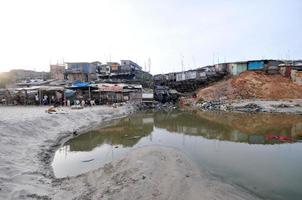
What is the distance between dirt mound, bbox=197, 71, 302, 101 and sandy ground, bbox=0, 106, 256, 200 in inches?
1333

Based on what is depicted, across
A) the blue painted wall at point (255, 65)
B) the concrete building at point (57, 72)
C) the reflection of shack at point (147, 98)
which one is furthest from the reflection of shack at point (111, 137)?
the concrete building at point (57, 72)

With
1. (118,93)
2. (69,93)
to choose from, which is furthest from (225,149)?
(69,93)

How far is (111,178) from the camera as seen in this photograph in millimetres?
9930

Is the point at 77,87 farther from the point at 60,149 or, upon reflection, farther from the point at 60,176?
the point at 60,176

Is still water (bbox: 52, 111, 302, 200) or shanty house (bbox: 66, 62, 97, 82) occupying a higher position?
shanty house (bbox: 66, 62, 97, 82)

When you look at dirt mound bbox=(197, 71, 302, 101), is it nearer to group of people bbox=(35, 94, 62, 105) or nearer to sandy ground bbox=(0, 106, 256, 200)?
group of people bbox=(35, 94, 62, 105)

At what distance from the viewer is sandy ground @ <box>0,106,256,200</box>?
8.30 metres

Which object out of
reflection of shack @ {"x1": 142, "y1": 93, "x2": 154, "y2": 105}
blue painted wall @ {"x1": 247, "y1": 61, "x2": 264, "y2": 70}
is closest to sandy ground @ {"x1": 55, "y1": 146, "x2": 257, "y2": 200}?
reflection of shack @ {"x1": 142, "y1": 93, "x2": 154, "y2": 105}

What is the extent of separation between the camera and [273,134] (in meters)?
19.7

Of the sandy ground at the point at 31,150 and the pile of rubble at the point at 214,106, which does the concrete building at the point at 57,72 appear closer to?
the pile of rubble at the point at 214,106

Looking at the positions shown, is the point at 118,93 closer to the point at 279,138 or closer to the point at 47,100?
the point at 47,100

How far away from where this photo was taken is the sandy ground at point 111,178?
8305mm

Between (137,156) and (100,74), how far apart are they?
4459cm

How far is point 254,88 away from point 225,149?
32.5 metres
